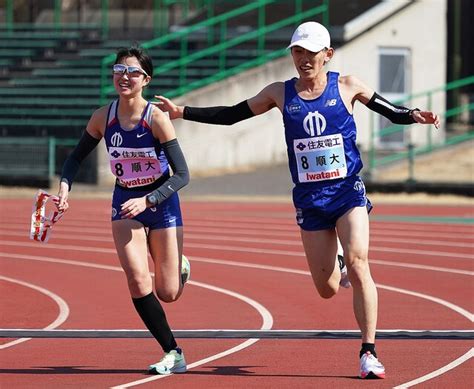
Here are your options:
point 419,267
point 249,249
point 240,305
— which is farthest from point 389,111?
point 249,249

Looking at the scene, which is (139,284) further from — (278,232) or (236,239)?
(278,232)

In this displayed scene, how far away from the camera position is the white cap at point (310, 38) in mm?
8812

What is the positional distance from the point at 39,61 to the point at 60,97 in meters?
3.72

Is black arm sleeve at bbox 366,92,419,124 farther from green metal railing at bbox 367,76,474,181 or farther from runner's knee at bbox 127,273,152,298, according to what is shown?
green metal railing at bbox 367,76,474,181

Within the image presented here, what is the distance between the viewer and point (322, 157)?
29.2 ft

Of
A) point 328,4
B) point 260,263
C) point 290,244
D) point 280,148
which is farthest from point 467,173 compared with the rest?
point 260,263

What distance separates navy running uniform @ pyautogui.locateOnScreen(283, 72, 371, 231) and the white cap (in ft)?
1.05

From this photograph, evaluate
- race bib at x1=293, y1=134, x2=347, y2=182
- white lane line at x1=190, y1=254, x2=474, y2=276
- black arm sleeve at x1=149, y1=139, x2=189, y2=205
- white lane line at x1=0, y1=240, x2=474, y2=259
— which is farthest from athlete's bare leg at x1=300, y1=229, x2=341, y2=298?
white lane line at x1=0, y1=240, x2=474, y2=259

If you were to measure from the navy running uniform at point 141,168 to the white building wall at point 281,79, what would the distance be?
21.2 metres

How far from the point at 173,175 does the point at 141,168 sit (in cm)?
23

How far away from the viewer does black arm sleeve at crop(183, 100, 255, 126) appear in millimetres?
9344

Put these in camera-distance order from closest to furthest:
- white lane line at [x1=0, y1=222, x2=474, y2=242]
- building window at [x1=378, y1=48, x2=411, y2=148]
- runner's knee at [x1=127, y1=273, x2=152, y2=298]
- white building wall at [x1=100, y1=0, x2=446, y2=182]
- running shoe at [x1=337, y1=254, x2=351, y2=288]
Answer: runner's knee at [x1=127, y1=273, x2=152, y2=298] < running shoe at [x1=337, y1=254, x2=351, y2=288] < white lane line at [x1=0, y1=222, x2=474, y2=242] < white building wall at [x1=100, y1=0, x2=446, y2=182] < building window at [x1=378, y1=48, x2=411, y2=148]

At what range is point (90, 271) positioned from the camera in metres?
15.6

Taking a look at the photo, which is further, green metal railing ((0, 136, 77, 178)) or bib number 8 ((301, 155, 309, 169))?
green metal railing ((0, 136, 77, 178))
